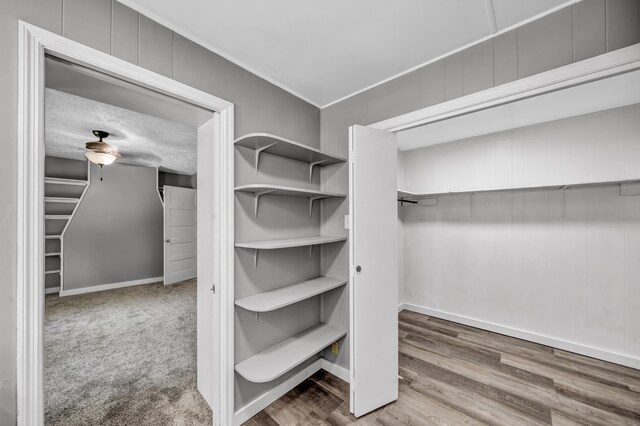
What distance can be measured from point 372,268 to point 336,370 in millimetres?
1111

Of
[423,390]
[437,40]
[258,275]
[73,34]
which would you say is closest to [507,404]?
[423,390]

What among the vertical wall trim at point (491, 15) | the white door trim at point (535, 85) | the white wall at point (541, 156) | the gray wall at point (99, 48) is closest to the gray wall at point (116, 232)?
the gray wall at point (99, 48)

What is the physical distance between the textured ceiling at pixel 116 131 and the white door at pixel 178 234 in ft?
2.78

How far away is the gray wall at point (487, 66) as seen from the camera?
1237mm

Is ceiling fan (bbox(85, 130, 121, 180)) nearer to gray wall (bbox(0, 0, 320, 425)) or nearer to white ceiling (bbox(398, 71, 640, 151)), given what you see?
gray wall (bbox(0, 0, 320, 425))

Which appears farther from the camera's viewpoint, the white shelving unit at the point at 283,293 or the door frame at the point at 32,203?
the white shelving unit at the point at 283,293

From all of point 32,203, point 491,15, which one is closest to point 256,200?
point 32,203

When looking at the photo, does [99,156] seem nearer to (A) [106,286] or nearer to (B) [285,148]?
(A) [106,286]

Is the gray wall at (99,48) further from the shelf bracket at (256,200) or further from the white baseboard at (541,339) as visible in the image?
the white baseboard at (541,339)

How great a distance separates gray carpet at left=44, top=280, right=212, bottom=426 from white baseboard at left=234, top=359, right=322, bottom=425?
0.78 feet

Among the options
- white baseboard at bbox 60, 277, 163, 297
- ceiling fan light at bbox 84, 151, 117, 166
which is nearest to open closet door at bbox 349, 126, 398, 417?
ceiling fan light at bbox 84, 151, 117, 166

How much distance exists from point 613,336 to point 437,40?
3194mm

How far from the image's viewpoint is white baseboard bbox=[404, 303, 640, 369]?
94.0 inches

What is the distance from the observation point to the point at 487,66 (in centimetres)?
155
